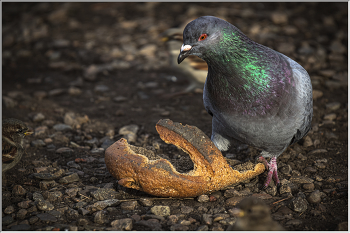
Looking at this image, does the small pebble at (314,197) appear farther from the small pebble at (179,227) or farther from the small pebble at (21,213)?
the small pebble at (21,213)

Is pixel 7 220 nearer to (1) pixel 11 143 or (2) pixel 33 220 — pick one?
(2) pixel 33 220

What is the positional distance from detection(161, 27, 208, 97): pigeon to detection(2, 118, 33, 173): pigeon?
2596mm

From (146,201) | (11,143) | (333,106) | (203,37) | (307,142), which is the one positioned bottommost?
(146,201)

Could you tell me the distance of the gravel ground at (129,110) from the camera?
2980 millimetres

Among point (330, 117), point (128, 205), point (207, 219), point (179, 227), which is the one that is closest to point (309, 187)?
point (207, 219)

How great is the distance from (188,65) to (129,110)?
1091 millimetres

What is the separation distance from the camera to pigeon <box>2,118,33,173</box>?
3.18 meters

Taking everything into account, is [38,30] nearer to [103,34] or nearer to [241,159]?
[103,34]

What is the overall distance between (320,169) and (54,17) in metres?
7.11

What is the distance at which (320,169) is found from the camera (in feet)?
12.2

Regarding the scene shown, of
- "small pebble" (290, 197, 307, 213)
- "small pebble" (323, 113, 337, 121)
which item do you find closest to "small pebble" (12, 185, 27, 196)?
"small pebble" (290, 197, 307, 213)

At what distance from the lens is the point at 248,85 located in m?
3.11

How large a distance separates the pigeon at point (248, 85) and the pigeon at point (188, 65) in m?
1.95

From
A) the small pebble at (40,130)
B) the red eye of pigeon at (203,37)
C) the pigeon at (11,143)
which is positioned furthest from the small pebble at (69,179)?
the red eye of pigeon at (203,37)
